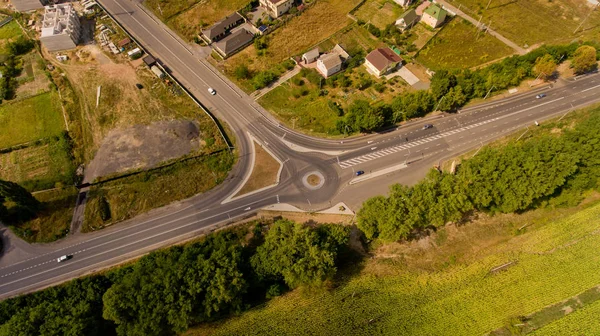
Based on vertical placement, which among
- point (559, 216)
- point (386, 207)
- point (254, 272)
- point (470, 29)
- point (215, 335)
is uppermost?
point (470, 29)

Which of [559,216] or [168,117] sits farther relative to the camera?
[168,117]

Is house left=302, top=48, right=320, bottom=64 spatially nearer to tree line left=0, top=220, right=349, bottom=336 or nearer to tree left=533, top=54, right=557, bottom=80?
tree line left=0, top=220, right=349, bottom=336

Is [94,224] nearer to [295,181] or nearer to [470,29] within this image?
[295,181]

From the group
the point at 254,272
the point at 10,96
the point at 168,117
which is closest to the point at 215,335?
the point at 254,272

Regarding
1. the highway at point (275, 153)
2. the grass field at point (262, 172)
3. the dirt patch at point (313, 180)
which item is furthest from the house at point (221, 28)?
the dirt patch at point (313, 180)

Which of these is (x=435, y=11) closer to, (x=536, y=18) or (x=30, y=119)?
(x=536, y=18)

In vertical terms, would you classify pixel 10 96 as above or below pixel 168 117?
below

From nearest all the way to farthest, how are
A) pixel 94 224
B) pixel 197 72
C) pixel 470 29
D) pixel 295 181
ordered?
pixel 94 224 → pixel 295 181 → pixel 197 72 → pixel 470 29
